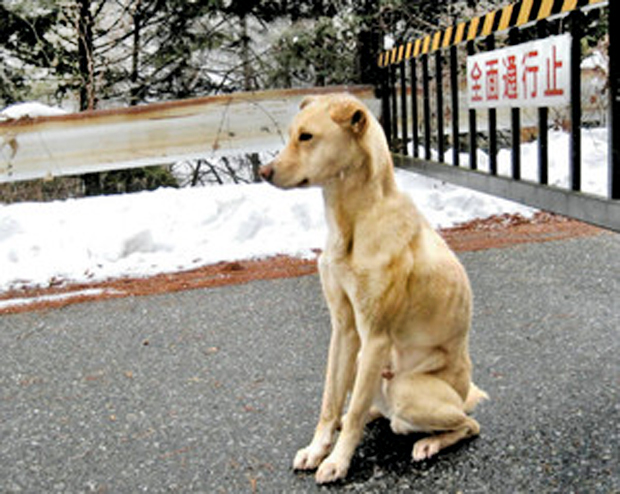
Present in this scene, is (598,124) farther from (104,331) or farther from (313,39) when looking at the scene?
(104,331)

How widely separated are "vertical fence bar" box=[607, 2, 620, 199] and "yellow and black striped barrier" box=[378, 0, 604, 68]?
258mm

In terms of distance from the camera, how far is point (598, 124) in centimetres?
964

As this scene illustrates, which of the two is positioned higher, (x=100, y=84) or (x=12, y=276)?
(x=100, y=84)

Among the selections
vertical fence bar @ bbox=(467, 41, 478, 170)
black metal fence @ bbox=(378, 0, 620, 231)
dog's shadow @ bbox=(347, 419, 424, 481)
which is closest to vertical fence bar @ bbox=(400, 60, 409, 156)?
black metal fence @ bbox=(378, 0, 620, 231)

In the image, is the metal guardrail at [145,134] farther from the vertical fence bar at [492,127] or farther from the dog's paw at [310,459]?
the dog's paw at [310,459]

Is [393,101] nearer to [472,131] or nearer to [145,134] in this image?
[472,131]

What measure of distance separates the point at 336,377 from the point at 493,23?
434 cm

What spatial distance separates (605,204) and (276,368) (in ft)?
7.65

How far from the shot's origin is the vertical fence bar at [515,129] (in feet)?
19.2

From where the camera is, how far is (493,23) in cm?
608

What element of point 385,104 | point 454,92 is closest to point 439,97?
point 454,92

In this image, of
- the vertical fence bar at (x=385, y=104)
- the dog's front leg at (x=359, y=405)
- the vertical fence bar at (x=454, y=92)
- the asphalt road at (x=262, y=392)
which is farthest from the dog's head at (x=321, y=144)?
the vertical fence bar at (x=385, y=104)

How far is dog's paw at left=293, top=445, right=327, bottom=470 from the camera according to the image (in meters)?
2.79

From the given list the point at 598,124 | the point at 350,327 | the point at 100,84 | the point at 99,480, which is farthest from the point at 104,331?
the point at 598,124
